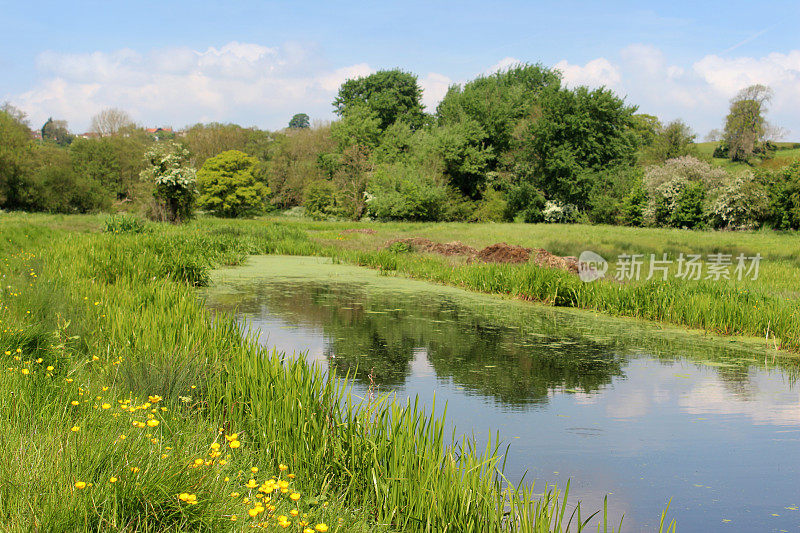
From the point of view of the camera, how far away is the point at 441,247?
19141 mm

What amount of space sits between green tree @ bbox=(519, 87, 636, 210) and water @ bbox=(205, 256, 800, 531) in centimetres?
3106

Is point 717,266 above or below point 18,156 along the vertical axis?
below

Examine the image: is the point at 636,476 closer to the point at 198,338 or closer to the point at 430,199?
the point at 198,338

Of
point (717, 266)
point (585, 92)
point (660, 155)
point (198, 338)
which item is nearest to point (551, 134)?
point (585, 92)

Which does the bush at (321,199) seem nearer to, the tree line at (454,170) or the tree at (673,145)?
the tree line at (454,170)

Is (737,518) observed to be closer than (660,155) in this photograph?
Yes

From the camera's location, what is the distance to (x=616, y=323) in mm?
10359

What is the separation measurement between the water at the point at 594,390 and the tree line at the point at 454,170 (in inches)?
801

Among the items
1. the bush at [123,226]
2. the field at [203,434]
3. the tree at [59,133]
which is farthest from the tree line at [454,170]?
the tree at [59,133]

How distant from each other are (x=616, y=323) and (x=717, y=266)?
23.5 feet

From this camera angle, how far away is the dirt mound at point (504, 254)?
51.1ft

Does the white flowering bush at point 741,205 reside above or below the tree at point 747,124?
below

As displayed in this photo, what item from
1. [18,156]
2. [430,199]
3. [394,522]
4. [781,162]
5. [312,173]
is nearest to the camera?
[394,522]

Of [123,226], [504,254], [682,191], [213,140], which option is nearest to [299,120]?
[213,140]
